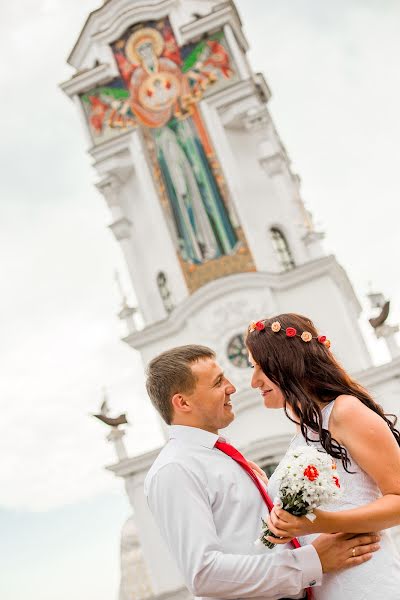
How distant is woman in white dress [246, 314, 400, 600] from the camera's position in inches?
137

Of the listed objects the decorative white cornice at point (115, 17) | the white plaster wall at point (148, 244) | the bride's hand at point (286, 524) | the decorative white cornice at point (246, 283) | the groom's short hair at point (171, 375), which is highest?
the decorative white cornice at point (115, 17)

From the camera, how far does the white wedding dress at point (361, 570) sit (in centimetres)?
356

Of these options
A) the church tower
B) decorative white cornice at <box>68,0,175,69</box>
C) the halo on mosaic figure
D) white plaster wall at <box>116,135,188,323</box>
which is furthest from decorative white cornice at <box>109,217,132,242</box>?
decorative white cornice at <box>68,0,175,69</box>

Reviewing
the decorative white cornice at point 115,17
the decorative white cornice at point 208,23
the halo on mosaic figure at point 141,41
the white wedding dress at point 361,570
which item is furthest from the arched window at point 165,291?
the white wedding dress at point 361,570

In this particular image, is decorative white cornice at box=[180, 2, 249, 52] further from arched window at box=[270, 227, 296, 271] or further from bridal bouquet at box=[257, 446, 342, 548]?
bridal bouquet at box=[257, 446, 342, 548]

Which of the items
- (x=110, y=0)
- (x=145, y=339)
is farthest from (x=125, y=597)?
(x=110, y=0)

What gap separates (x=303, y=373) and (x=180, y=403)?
0.51 metres

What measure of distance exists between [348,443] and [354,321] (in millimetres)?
18918

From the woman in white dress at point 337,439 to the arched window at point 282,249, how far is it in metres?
18.3

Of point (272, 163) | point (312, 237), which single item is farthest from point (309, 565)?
point (272, 163)

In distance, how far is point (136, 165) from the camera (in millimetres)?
23531

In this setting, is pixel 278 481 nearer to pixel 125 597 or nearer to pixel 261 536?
pixel 261 536

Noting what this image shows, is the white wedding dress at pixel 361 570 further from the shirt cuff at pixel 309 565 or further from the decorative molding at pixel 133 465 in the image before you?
the decorative molding at pixel 133 465

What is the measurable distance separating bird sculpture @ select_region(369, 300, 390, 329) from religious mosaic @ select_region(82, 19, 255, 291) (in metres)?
3.23
